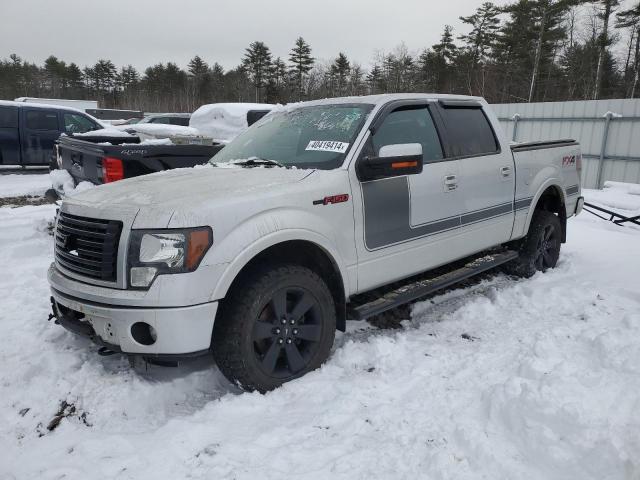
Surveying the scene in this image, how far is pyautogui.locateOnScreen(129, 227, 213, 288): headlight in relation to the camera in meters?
2.47

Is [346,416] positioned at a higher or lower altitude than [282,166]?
lower

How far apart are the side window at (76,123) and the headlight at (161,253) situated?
39.4 feet

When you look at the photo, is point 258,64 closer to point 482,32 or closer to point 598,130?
point 482,32

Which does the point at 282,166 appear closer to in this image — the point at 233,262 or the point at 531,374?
the point at 233,262

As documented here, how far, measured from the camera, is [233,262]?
258cm

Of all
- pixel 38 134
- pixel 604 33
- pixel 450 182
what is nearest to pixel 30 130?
pixel 38 134

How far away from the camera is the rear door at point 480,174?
407 centimetres

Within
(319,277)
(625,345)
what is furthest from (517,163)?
(319,277)

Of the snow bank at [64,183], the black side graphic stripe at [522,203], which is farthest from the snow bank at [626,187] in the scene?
the snow bank at [64,183]

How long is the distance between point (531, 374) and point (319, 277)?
1.44 meters

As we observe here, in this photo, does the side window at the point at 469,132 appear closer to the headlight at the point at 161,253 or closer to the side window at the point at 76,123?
the headlight at the point at 161,253

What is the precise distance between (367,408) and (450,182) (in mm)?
2010

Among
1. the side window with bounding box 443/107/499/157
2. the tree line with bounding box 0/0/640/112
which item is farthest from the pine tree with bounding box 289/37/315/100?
the side window with bounding box 443/107/499/157

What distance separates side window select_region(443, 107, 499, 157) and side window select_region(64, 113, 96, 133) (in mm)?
11610
